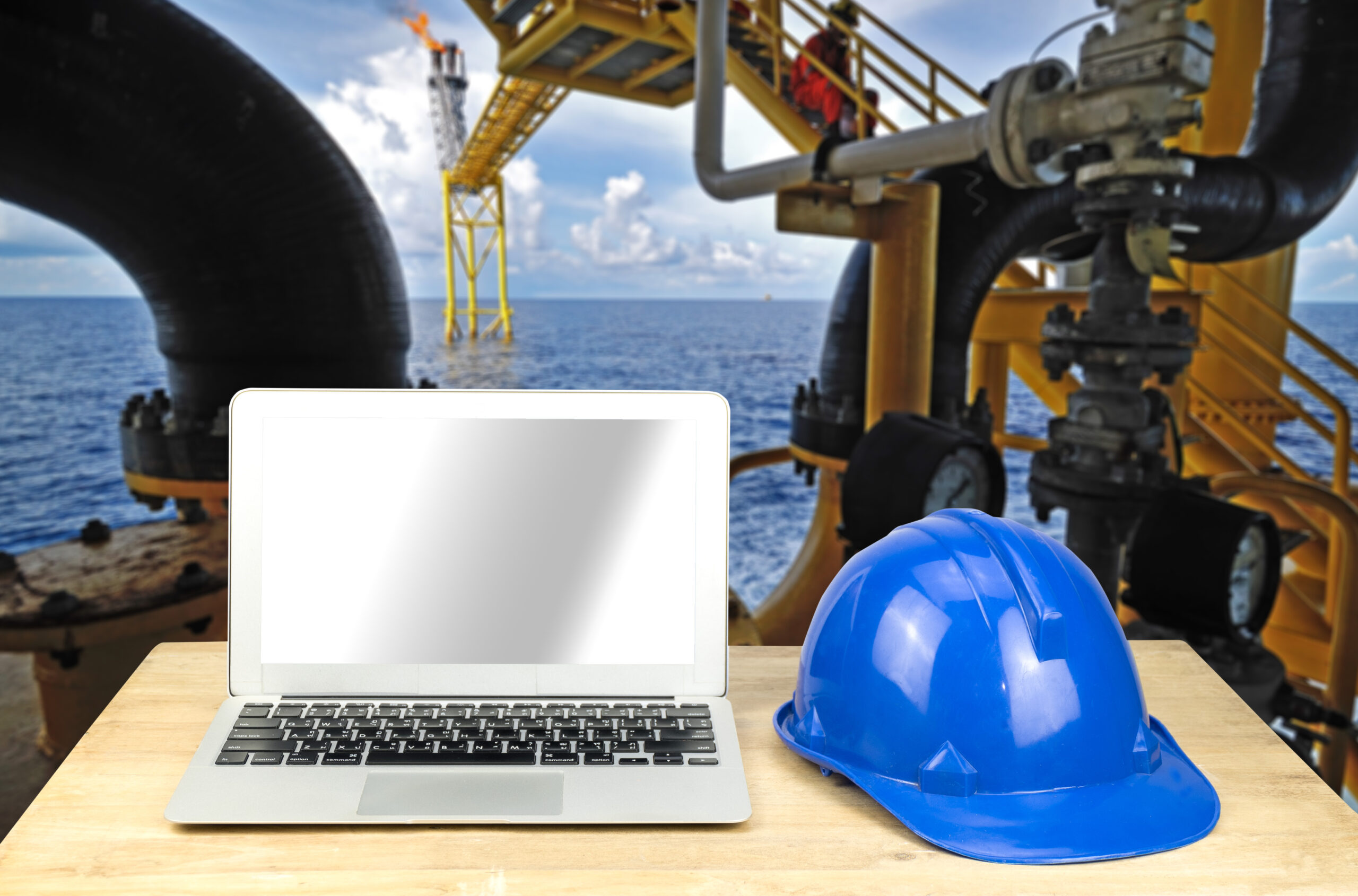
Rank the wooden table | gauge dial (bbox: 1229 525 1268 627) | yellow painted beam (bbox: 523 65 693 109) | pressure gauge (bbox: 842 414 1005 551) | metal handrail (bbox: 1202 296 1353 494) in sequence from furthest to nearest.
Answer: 1. yellow painted beam (bbox: 523 65 693 109)
2. metal handrail (bbox: 1202 296 1353 494)
3. pressure gauge (bbox: 842 414 1005 551)
4. gauge dial (bbox: 1229 525 1268 627)
5. the wooden table

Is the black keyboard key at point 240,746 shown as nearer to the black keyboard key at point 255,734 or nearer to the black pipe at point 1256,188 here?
the black keyboard key at point 255,734

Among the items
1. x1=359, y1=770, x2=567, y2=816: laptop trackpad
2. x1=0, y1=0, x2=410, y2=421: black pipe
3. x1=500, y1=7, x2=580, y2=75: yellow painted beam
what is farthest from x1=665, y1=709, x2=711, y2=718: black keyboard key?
x1=500, y1=7, x2=580, y2=75: yellow painted beam

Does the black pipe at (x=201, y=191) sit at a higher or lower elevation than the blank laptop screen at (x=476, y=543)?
higher

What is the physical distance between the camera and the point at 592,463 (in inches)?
33.5

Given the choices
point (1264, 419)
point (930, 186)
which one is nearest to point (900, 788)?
point (930, 186)

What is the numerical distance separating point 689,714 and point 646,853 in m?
0.17

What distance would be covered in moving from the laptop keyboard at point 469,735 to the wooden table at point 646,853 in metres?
0.07

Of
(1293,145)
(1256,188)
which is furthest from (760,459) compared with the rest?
(1293,145)

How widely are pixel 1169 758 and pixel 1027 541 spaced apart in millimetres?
251

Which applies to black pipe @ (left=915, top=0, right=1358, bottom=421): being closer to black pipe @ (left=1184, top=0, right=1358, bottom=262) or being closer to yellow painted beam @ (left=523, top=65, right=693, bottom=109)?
black pipe @ (left=1184, top=0, right=1358, bottom=262)

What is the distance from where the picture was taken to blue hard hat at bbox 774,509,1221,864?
2.33ft

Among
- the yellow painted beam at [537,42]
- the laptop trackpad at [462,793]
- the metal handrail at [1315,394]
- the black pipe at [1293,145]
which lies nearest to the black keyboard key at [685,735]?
the laptop trackpad at [462,793]

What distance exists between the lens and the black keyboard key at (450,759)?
758 mm

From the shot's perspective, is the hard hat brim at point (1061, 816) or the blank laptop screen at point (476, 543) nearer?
the hard hat brim at point (1061, 816)
